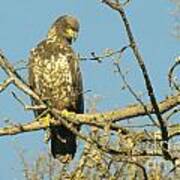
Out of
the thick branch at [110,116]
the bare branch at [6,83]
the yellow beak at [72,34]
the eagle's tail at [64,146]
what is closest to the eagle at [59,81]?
the eagle's tail at [64,146]

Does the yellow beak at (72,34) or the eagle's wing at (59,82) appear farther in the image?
the yellow beak at (72,34)

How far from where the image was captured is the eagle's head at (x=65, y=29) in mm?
8297

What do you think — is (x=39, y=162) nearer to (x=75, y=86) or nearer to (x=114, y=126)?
(x=75, y=86)

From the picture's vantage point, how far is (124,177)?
5285 millimetres

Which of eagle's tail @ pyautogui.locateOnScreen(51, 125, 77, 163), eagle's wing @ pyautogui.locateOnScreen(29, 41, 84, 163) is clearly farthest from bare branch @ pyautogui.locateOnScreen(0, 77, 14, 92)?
eagle's tail @ pyautogui.locateOnScreen(51, 125, 77, 163)

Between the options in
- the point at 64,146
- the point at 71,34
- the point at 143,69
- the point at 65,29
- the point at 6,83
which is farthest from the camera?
the point at 65,29

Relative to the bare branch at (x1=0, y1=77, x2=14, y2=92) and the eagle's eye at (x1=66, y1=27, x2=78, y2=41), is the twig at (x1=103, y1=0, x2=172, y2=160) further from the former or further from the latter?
the eagle's eye at (x1=66, y1=27, x2=78, y2=41)

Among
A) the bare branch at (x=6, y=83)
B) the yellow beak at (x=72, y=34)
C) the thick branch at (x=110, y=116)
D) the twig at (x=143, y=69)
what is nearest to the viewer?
the twig at (x=143, y=69)

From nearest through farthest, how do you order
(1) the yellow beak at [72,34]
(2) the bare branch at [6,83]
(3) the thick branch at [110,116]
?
(2) the bare branch at [6,83] → (3) the thick branch at [110,116] → (1) the yellow beak at [72,34]

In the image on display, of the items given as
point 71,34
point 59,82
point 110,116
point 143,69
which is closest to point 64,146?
point 59,82

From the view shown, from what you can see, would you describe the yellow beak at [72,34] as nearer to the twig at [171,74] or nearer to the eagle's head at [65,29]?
the eagle's head at [65,29]

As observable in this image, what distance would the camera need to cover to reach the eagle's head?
8.30 meters

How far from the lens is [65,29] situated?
8.43 meters

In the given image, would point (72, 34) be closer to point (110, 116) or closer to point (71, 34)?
point (71, 34)
